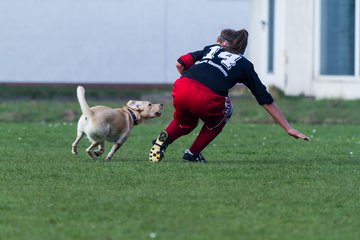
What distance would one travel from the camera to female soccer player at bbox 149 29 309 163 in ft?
36.1

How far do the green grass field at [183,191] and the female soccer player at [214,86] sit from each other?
0.43 meters

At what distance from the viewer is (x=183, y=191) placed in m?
9.14

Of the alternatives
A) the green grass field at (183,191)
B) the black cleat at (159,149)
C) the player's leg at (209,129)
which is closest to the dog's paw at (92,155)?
the green grass field at (183,191)

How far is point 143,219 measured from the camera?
7.88m

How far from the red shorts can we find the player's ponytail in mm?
518

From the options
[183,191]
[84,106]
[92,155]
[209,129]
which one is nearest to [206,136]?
[209,129]

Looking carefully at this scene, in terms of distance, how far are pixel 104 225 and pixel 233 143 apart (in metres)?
6.90

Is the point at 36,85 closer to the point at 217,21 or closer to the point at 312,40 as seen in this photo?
the point at 217,21

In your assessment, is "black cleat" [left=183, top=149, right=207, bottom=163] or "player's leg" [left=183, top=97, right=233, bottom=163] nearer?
"player's leg" [left=183, top=97, right=233, bottom=163]

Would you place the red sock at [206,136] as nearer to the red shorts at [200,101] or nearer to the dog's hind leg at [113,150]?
the red shorts at [200,101]

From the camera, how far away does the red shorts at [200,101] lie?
10984mm

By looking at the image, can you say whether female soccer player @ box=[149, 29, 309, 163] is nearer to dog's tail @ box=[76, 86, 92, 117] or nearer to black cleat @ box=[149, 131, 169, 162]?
black cleat @ box=[149, 131, 169, 162]

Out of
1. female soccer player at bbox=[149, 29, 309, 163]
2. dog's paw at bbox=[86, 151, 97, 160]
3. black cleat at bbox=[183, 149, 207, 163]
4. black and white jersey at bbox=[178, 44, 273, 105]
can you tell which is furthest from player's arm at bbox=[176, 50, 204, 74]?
dog's paw at bbox=[86, 151, 97, 160]

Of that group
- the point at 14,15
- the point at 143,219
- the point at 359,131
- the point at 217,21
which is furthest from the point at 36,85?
the point at 143,219
